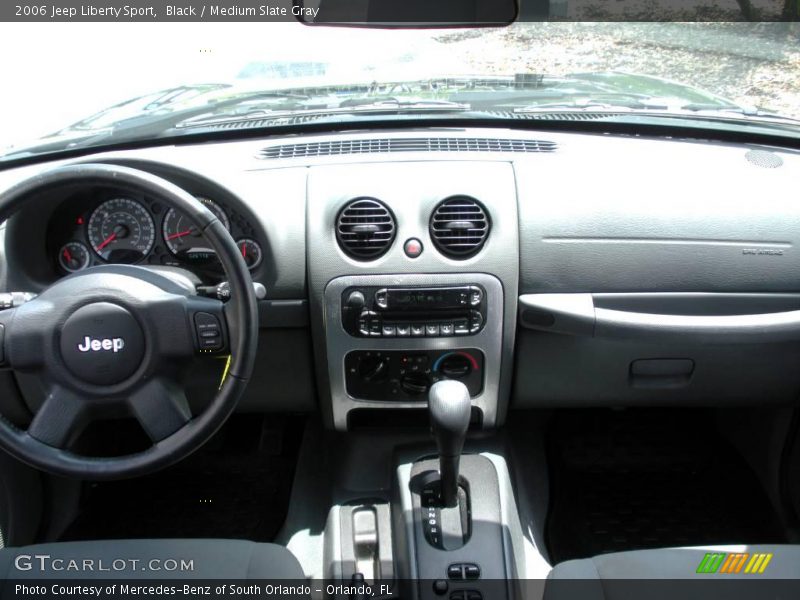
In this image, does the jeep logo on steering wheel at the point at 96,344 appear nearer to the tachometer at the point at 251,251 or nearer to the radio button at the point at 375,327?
the tachometer at the point at 251,251

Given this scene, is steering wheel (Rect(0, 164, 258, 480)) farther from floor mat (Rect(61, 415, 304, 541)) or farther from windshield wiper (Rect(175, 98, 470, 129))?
floor mat (Rect(61, 415, 304, 541))

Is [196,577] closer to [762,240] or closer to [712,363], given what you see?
[712,363]

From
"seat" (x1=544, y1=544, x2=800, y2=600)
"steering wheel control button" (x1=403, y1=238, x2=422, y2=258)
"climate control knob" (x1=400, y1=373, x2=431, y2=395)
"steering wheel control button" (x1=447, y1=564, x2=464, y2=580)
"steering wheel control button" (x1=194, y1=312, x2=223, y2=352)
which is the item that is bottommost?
"steering wheel control button" (x1=447, y1=564, x2=464, y2=580)

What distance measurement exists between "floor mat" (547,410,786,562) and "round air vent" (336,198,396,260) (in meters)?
1.23

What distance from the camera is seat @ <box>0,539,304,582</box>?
Result: 1.82m

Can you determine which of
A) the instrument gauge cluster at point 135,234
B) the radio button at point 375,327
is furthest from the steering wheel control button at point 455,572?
the instrument gauge cluster at point 135,234

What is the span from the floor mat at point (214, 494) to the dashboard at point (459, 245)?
2.21 ft

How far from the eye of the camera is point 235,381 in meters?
1.77

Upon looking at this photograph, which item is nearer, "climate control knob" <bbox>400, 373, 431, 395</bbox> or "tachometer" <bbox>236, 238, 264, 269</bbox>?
"tachometer" <bbox>236, 238, 264, 269</bbox>

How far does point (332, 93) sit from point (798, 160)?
61.2 inches

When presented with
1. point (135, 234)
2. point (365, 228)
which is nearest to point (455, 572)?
point (365, 228)

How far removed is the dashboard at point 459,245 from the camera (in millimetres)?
2137

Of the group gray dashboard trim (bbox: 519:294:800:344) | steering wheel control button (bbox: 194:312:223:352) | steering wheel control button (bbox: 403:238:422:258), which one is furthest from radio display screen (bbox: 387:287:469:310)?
steering wheel control button (bbox: 194:312:223:352)

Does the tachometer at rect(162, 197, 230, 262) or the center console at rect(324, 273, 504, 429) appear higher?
the tachometer at rect(162, 197, 230, 262)
